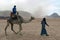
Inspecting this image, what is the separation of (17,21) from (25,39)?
2.93m

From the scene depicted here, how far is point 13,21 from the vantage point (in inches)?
870

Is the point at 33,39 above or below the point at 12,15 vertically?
below

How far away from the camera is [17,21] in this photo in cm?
2194

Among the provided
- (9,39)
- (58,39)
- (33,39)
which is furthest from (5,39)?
(58,39)

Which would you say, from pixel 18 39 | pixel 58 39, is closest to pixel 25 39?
pixel 18 39

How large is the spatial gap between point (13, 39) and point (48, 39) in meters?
2.51

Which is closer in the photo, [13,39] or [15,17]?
[13,39]

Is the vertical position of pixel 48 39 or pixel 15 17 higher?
pixel 15 17

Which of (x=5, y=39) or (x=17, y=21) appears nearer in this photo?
(x=5, y=39)

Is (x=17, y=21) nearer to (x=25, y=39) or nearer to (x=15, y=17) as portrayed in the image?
(x=15, y=17)

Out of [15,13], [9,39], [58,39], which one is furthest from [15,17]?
[58,39]

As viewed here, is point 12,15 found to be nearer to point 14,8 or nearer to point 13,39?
point 14,8

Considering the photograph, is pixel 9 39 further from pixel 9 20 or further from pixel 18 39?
pixel 9 20

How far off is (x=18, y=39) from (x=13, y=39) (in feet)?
1.18
